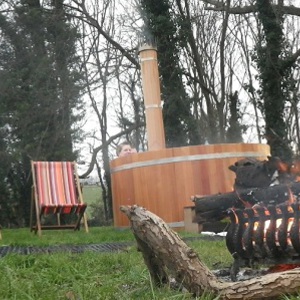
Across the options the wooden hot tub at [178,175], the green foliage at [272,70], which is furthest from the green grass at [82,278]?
the green foliage at [272,70]

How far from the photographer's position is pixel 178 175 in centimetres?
705

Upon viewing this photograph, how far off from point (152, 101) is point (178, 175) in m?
1.53

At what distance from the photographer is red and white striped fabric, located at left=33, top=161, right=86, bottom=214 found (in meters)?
6.91

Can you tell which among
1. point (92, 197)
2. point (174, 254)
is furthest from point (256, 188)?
point (92, 197)

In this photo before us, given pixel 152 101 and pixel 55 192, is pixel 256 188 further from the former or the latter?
pixel 152 101

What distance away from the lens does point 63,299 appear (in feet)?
6.58

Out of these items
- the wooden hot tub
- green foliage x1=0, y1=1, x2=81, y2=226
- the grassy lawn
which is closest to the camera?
the grassy lawn

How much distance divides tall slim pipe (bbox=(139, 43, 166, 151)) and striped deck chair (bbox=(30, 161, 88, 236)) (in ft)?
4.01

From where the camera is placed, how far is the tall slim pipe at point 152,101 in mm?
8031

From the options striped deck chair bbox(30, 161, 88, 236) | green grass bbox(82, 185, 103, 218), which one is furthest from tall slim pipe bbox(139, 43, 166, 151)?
green grass bbox(82, 185, 103, 218)

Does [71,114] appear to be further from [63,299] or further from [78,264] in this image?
[63,299]

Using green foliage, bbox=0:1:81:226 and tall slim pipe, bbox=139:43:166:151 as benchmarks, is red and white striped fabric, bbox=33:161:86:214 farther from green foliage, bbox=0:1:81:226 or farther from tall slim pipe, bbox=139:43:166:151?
green foliage, bbox=0:1:81:226

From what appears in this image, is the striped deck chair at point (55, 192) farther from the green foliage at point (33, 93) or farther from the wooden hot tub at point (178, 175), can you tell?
the green foliage at point (33, 93)

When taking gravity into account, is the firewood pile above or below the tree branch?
below
